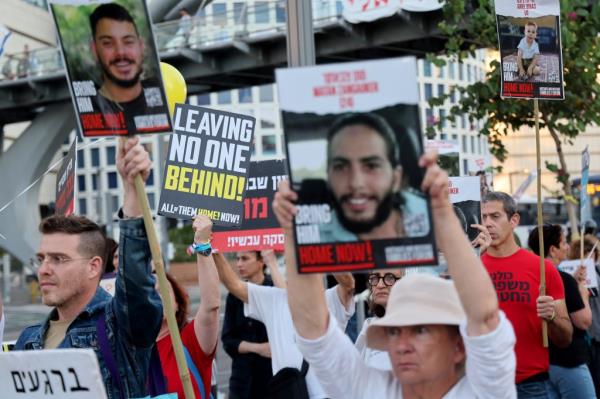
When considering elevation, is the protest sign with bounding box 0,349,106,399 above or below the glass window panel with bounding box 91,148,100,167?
below

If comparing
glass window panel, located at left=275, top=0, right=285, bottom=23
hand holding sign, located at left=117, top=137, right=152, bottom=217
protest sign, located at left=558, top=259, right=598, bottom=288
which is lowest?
protest sign, located at left=558, top=259, right=598, bottom=288

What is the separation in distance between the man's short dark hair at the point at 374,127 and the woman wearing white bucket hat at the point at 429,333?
87mm

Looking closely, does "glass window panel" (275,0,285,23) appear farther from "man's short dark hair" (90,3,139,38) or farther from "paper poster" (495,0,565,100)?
"man's short dark hair" (90,3,139,38)

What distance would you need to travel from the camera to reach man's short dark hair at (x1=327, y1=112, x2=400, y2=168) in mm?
3420

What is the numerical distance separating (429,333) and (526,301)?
3305mm

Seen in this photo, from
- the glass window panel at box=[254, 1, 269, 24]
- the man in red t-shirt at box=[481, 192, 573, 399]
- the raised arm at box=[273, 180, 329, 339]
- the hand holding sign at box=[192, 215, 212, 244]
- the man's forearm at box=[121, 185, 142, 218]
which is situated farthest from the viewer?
Answer: the glass window panel at box=[254, 1, 269, 24]

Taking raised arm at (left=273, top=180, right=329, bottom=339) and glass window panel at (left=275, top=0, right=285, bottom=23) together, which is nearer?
raised arm at (left=273, top=180, right=329, bottom=339)

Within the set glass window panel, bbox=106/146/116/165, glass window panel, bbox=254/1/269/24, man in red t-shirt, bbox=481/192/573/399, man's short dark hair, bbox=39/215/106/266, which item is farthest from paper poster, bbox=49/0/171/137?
glass window panel, bbox=106/146/116/165

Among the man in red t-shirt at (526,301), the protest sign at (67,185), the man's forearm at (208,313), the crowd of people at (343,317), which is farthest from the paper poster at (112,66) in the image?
the man in red t-shirt at (526,301)

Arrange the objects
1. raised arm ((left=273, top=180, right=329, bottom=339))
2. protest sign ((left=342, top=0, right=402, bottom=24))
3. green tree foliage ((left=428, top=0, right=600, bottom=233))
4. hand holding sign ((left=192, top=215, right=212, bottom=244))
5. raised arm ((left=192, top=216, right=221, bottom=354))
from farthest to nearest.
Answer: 1. protest sign ((left=342, top=0, right=402, bottom=24))
2. green tree foliage ((left=428, top=0, right=600, bottom=233))
3. hand holding sign ((left=192, top=215, right=212, bottom=244))
4. raised arm ((left=192, top=216, right=221, bottom=354))
5. raised arm ((left=273, top=180, right=329, bottom=339))

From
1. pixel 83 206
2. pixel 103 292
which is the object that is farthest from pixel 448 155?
pixel 83 206

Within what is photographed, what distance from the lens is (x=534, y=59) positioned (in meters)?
7.75

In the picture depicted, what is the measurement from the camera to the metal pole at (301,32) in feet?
22.4

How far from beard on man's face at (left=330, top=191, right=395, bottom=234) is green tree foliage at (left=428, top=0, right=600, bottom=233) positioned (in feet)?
37.0
